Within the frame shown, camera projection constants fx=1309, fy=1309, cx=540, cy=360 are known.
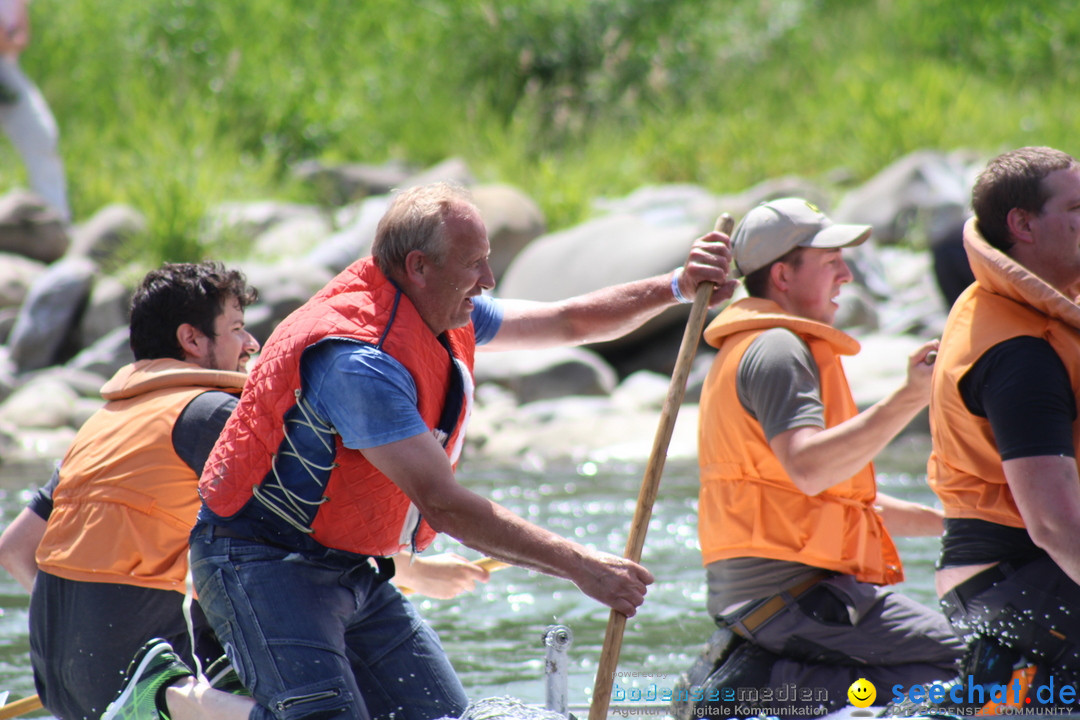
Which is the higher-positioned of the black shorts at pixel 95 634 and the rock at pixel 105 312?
the black shorts at pixel 95 634

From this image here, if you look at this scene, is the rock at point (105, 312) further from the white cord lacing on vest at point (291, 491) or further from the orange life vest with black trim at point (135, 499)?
the white cord lacing on vest at point (291, 491)

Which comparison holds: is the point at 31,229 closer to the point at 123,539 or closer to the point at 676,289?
the point at 123,539

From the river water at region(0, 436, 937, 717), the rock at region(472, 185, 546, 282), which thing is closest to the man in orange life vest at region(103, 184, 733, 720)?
the river water at region(0, 436, 937, 717)

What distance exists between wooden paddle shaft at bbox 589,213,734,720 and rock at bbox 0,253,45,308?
1136 cm

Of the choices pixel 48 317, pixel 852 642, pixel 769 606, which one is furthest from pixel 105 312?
pixel 852 642

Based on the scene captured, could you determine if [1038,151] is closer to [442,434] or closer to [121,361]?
[442,434]

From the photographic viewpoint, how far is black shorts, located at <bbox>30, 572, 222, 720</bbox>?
3.46m

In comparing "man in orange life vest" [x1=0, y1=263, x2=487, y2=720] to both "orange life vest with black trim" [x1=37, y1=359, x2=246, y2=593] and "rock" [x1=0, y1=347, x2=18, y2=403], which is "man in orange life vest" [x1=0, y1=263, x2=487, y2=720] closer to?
"orange life vest with black trim" [x1=37, y1=359, x2=246, y2=593]

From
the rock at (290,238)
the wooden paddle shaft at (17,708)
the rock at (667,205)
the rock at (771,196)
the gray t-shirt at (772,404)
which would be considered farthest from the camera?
the rock at (290,238)

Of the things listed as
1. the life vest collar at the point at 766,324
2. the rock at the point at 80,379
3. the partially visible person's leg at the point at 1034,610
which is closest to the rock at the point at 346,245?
the rock at the point at 80,379

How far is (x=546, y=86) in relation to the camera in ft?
65.0

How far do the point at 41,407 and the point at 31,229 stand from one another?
3.97 metres

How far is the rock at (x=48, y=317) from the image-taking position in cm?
1240

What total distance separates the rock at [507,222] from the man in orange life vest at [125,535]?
31.5 feet
